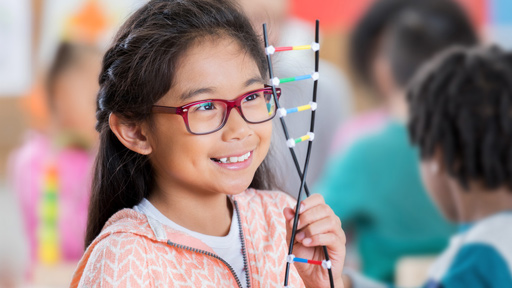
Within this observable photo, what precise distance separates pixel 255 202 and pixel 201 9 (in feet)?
0.90

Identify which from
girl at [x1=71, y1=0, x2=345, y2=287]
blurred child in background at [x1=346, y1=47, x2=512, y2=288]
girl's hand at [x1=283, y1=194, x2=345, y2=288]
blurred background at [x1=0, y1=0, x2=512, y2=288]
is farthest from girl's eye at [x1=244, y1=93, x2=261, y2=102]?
blurred background at [x1=0, y1=0, x2=512, y2=288]

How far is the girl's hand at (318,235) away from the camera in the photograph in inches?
30.8

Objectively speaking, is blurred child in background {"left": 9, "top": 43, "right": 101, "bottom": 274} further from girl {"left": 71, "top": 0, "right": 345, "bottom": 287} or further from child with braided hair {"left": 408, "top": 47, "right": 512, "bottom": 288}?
girl {"left": 71, "top": 0, "right": 345, "bottom": 287}

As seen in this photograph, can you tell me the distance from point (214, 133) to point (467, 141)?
0.69 metres

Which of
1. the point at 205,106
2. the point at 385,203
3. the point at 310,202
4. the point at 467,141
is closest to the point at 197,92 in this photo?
the point at 205,106

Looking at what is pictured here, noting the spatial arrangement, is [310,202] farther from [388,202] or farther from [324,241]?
[388,202]

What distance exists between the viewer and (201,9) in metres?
0.83

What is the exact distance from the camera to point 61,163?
7.95 feet

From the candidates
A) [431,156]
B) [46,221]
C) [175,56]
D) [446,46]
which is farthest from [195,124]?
[46,221]

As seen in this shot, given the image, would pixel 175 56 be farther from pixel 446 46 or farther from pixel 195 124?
pixel 446 46

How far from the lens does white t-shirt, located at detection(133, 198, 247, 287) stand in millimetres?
852

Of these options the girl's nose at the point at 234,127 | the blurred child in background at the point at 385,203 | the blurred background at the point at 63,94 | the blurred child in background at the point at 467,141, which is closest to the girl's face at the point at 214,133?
the girl's nose at the point at 234,127

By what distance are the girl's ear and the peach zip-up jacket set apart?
0.08 m

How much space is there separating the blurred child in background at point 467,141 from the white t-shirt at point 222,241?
1.33ft
